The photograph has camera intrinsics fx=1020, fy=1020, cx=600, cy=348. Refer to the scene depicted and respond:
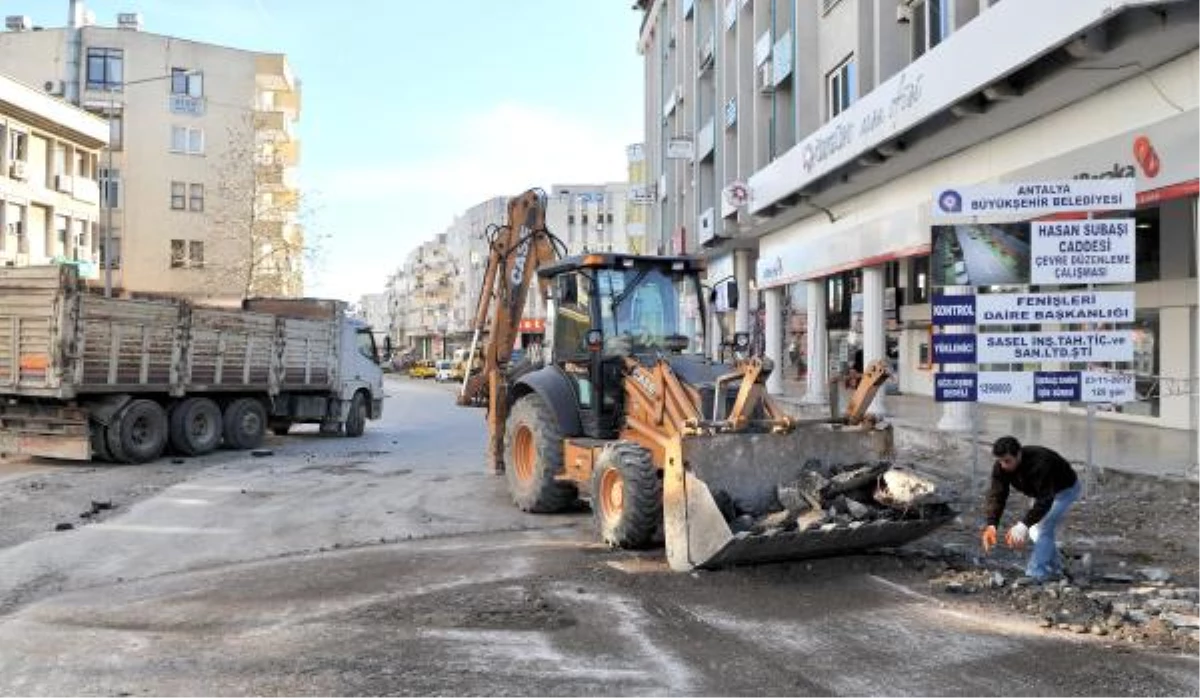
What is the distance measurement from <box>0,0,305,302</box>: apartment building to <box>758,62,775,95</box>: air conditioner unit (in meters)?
31.2

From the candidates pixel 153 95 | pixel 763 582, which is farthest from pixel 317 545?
pixel 153 95

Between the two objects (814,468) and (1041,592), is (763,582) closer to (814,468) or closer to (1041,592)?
(814,468)

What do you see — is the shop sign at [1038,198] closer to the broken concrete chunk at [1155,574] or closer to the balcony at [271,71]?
the broken concrete chunk at [1155,574]

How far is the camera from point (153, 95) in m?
55.5

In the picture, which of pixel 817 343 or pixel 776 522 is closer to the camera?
pixel 776 522

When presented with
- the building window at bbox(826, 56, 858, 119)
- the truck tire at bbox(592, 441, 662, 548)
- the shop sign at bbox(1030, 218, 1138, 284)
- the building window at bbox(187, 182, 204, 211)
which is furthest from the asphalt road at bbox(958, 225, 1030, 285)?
the building window at bbox(187, 182, 204, 211)

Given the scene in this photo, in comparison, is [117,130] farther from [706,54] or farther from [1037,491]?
[1037,491]

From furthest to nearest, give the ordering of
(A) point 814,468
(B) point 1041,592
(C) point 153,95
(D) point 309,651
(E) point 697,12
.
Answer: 1. (C) point 153,95
2. (E) point 697,12
3. (A) point 814,468
4. (B) point 1041,592
5. (D) point 309,651

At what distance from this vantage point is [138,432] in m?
16.7

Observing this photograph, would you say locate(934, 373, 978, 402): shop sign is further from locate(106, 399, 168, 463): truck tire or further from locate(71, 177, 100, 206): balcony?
locate(71, 177, 100, 206): balcony

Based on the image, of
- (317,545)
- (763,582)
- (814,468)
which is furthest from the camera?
(317,545)

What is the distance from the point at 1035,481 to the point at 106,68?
58.0 m

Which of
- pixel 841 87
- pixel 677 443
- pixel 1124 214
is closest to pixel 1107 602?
pixel 677 443

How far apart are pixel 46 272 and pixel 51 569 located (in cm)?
843
